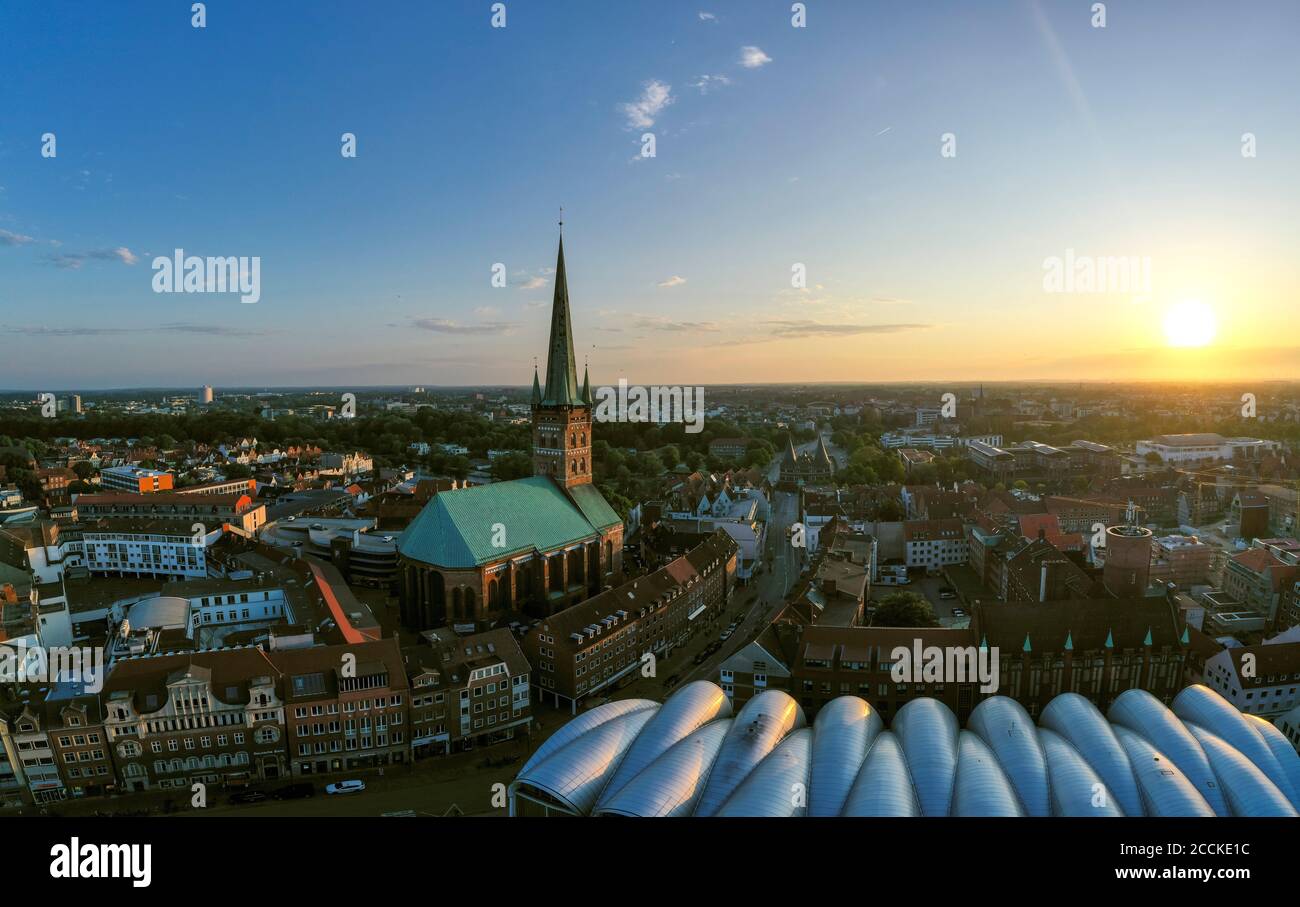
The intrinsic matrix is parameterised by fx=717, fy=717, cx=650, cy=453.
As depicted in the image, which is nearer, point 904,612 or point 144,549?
point 904,612

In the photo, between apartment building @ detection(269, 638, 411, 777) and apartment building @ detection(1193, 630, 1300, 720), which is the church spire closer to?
apartment building @ detection(269, 638, 411, 777)

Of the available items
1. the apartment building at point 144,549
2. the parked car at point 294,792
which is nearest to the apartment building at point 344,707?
the parked car at point 294,792

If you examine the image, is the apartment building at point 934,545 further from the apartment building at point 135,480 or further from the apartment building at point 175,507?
the apartment building at point 135,480

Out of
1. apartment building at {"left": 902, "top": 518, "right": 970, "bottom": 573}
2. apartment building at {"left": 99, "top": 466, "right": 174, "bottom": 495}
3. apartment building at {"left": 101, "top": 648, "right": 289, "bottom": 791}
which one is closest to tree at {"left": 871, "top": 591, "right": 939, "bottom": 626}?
apartment building at {"left": 902, "top": 518, "right": 970, "bottom": 573}

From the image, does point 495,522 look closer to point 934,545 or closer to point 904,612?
point 904,612

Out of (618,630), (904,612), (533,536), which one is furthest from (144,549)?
(904,612)

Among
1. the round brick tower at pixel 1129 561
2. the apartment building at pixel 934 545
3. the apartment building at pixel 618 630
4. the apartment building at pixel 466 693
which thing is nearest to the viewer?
the apartment building at pixel 466 693
